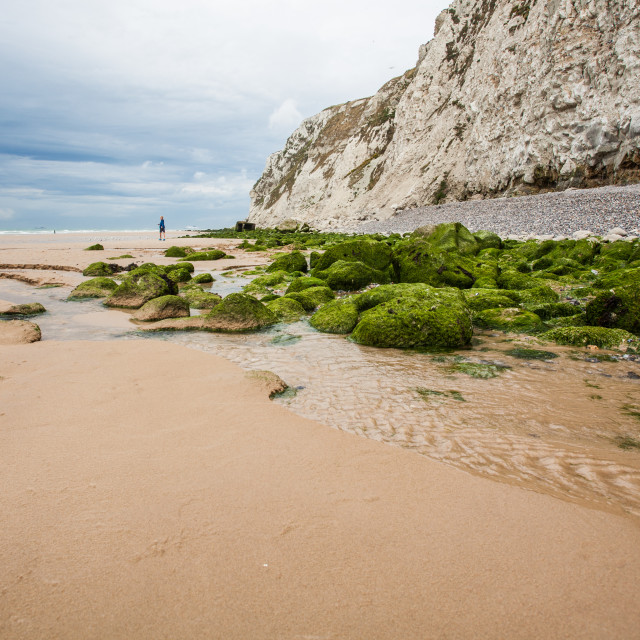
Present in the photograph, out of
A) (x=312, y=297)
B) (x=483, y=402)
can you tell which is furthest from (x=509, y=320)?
(x=312, y=297)

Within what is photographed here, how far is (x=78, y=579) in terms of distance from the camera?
1.88m

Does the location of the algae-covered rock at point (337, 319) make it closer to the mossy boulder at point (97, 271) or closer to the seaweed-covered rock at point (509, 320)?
the seaweed-covered rock at point (509, 320)

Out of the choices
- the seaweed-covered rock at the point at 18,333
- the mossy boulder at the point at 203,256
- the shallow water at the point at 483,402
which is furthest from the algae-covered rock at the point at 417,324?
the mossy boulder at the point at 203,256

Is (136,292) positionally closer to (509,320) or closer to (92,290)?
(92,290)

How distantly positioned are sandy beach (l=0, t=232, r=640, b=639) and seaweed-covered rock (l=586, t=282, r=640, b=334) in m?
5.26

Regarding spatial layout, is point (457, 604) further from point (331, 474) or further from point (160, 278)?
point (160, 278)

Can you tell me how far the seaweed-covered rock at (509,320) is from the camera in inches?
284

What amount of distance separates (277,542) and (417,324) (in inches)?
190

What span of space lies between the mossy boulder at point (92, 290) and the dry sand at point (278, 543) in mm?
8042

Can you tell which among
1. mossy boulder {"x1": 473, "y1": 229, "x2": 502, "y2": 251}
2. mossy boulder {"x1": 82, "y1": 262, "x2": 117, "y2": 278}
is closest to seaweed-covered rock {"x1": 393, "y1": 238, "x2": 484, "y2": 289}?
mossy boulder {"x1": 473, "y1": 229, "x2": 502, "y2": 251}

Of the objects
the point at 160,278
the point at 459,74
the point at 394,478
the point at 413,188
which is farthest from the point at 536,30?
the point at 394,478

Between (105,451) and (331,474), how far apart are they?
1.69 meters

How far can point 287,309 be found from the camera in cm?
855

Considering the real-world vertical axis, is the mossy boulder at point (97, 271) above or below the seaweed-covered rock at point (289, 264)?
below
